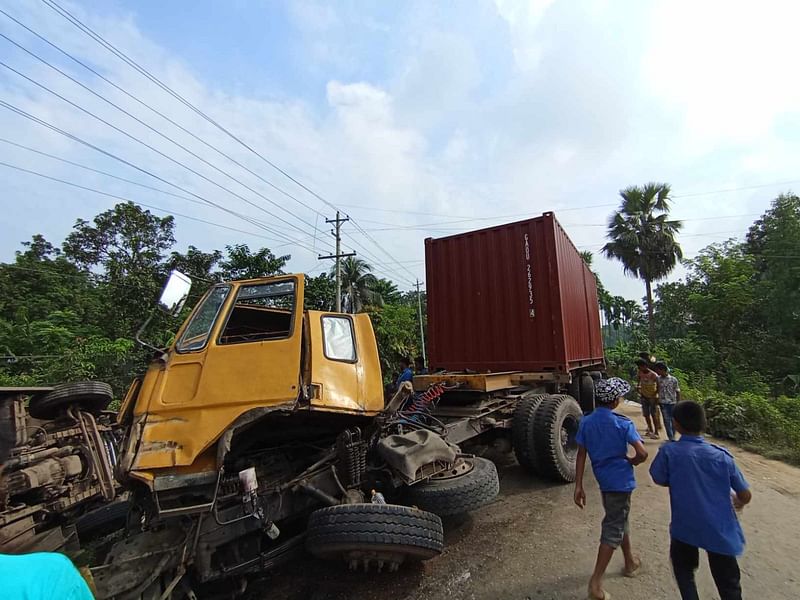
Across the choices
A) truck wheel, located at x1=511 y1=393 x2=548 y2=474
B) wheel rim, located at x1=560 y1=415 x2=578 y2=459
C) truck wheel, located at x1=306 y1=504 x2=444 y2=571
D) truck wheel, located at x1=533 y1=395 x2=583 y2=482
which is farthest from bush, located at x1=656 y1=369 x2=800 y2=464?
truck wheel, located at x1=306 y1=504 x2=444 y2=571

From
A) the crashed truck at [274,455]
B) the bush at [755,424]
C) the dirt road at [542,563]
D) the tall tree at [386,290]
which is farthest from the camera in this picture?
the tall tree at [386,290]

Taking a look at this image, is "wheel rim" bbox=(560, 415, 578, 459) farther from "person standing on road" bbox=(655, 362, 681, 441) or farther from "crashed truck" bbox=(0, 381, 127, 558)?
"crashed truck" bbox=(0, 381, 127, 558)

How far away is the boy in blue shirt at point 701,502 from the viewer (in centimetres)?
234

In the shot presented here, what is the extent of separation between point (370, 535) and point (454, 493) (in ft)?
2.86

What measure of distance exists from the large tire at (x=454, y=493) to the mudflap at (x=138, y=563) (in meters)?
1.64

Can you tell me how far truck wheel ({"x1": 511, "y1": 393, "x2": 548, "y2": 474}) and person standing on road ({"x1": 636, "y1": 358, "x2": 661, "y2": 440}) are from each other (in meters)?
3.44

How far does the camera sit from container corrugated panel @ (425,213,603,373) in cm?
607

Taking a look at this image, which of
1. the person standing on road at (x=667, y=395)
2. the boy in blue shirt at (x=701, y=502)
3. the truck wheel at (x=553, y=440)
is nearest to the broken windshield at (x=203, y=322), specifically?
the boy in blue shirt at (x=701, y=502)

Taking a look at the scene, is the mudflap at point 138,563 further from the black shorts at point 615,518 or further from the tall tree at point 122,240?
the tall tree at point 122,240

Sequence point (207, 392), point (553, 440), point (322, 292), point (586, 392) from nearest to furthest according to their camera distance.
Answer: point (207, 392) < point (553, 440) < point (586, 392) < point (322, 292)

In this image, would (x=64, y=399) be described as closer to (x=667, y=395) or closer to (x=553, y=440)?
(x=553, y=440)

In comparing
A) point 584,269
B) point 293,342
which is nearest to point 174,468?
point 293,342

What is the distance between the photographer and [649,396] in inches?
306

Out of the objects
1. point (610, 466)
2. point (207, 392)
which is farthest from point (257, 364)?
point (610, 466)
